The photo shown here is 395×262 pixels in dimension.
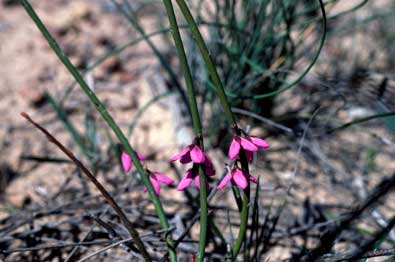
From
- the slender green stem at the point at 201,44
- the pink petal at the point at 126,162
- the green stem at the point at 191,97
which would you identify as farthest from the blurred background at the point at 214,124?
the slender green stem at the point at 201,44

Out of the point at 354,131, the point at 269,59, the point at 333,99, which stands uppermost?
the point at 269,59

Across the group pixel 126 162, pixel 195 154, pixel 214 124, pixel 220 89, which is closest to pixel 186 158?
pixel 195 154

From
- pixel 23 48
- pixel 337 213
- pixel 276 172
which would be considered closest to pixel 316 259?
pixel 337 213

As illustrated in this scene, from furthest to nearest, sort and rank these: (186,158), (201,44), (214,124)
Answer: (214,124) < (186,158) < (201,44)

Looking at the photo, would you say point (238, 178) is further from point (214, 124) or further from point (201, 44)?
point (214, 124)

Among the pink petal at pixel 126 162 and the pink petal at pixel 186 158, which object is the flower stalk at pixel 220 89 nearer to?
the pink petal at pixel 186 158

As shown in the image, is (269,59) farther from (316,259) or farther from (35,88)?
(35,88)
